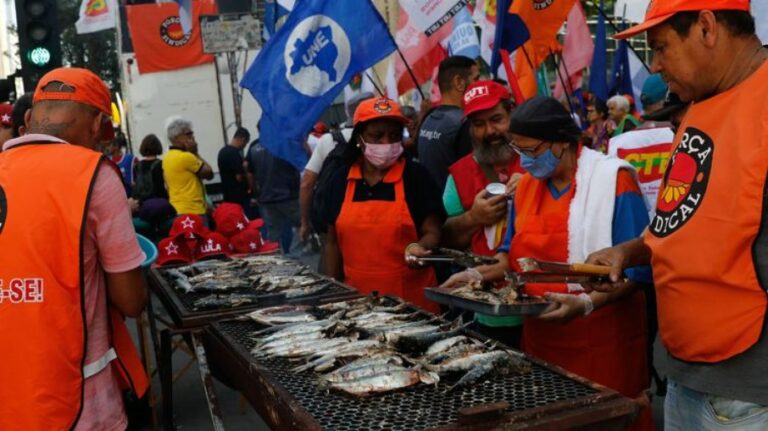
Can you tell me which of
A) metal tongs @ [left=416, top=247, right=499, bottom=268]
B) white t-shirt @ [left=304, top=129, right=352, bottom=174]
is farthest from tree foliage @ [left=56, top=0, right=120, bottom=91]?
metal tongs @ [left=416, top=247, right=499, bottom=268]

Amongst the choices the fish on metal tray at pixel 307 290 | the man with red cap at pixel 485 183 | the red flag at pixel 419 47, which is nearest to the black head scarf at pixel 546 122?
the man with red cap at pixel 485 183

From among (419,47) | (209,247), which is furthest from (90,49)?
(209,247)

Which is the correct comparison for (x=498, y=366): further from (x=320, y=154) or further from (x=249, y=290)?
(x=320, y=154)

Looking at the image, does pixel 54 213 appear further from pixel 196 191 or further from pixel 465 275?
pixel 196 191

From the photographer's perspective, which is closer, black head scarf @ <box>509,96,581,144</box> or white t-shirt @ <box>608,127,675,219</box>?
black head scarf @ <box>509,96,581,144</box>

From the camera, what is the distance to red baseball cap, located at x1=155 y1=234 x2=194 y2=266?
590 cm

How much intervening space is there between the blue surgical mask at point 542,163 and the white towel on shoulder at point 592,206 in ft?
0.35

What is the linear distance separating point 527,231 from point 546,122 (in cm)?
48

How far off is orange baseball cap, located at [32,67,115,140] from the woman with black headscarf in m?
1.64

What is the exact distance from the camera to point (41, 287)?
2.64 meters

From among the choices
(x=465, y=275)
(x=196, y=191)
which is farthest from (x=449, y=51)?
(x=465, y=275)

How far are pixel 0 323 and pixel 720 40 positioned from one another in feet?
8.18

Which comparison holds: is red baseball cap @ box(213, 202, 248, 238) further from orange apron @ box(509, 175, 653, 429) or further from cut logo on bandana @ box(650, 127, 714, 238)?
cut logo on bandana @ box(650, 127, 714, 238)

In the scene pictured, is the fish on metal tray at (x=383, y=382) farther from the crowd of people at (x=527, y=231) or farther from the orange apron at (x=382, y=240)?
the orange apron at (x=382, y=240)
